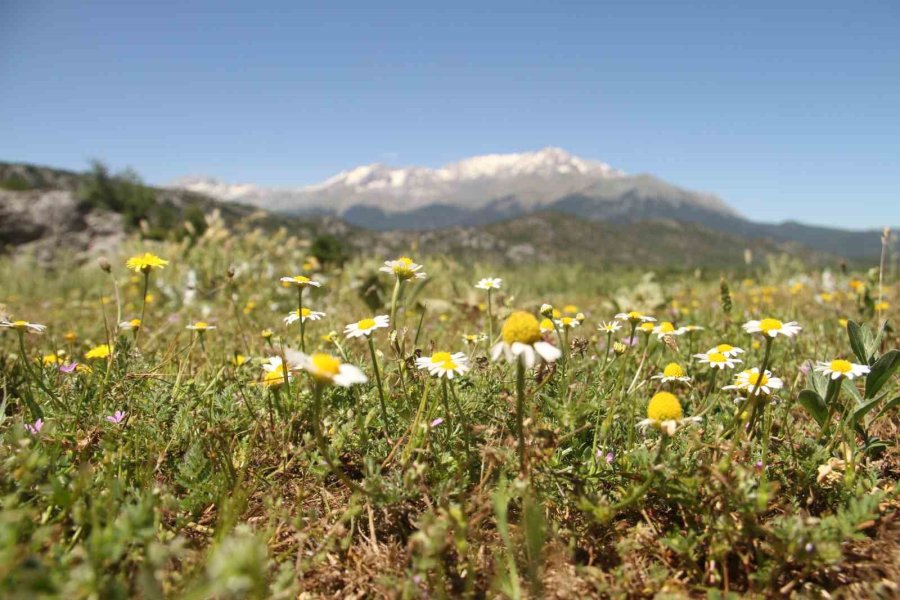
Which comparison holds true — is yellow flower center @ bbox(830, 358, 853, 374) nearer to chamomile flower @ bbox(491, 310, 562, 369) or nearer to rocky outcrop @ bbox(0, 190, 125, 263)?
chamomile flower @ bbox(491, 310, 562, 369)

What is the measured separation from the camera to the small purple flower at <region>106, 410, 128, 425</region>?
1.83 m

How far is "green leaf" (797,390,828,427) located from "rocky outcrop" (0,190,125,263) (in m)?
25.5

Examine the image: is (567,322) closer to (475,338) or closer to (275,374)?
(475,338)

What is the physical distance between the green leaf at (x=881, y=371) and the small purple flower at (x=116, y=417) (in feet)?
9.34

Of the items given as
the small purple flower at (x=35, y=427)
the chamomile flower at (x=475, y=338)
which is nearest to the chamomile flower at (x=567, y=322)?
the chamomile flower at (x=475, y=338)

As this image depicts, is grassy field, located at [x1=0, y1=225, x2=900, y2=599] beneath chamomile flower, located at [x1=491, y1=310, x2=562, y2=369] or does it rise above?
beneath

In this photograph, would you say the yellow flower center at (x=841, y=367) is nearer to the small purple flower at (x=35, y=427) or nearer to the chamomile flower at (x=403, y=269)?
the chamomile flower at (x=403, y=269)

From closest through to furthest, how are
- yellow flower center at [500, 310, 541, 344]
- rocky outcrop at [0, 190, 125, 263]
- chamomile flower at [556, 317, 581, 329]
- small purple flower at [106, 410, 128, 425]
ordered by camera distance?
yellow flower center at [500, 310, 541, 344], small purple flower at [106, 410, 128, 425], chamomile flower at [556, 317, 581, 329], rocky outcrop at [0, 190, 125, 263]

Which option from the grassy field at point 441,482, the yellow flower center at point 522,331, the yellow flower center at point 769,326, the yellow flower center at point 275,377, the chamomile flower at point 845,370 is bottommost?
the grassy field at point 441,482

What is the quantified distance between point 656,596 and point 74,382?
2.35 metres

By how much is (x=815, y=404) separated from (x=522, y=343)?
1.39 metres

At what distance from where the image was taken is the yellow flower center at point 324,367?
120 centimetres

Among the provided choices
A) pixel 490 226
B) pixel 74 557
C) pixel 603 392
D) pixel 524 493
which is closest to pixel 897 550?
pixel 603 392

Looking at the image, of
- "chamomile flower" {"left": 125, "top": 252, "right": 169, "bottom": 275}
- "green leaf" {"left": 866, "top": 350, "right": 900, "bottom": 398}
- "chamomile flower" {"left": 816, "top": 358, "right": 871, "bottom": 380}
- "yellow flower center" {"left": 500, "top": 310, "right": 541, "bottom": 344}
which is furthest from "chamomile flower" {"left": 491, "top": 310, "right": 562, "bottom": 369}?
"chamomile flower" {"left": 125, "top": 252, "right": 169, "bottom": 275}
